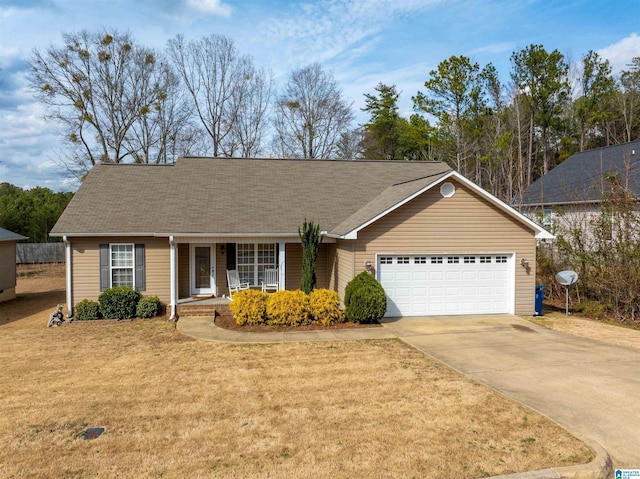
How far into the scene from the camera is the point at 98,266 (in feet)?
47.5

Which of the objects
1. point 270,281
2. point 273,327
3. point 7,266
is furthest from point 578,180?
point 7,266

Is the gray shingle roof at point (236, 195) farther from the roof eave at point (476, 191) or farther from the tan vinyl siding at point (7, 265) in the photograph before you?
the tan vinyl siding at point (7, 265)

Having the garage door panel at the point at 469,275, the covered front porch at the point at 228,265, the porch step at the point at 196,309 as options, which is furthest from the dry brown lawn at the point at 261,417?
the covered front porch at the point at 228,265

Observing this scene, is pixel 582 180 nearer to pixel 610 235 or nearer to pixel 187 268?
pixel 610 235

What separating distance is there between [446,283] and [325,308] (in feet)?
13.4

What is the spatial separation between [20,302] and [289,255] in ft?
41.7

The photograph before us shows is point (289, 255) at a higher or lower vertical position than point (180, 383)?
higher

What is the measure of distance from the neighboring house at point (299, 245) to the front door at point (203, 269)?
0.04 m

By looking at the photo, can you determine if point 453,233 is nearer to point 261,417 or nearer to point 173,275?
point 173,275

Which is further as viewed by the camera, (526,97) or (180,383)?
(526,97)

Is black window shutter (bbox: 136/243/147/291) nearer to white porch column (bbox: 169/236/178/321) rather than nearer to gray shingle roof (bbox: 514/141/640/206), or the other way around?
white porch column (bbox: 169/236/178/321)

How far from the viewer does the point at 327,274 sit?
16.0 m

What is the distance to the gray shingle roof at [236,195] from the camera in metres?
14.4

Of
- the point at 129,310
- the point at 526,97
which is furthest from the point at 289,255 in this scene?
the point at 526,97
